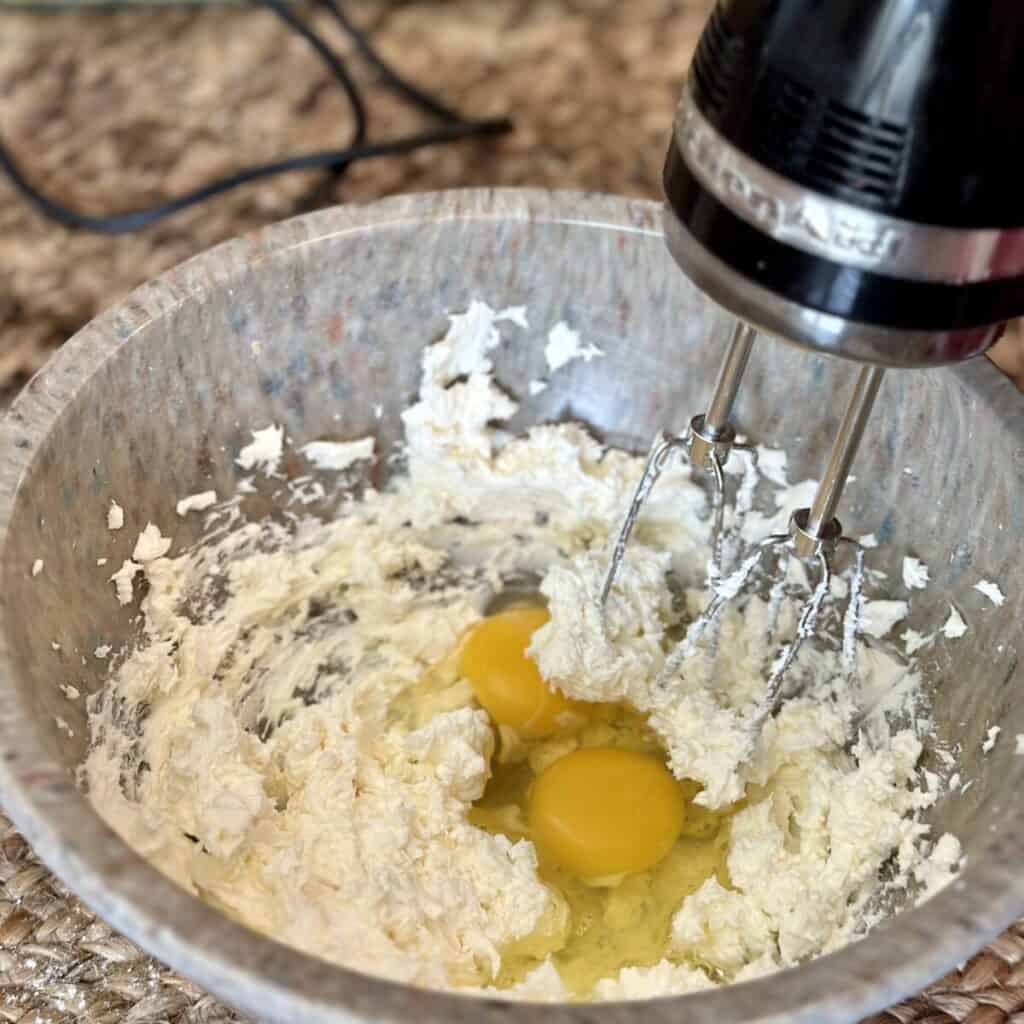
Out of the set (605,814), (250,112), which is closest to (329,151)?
(250,112)

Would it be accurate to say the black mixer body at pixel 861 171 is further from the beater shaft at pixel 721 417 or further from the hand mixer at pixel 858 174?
the beater shaft at pixel 721 417

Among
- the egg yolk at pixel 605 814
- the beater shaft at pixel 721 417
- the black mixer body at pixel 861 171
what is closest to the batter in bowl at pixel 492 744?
the egg yolk at pixel 605 814

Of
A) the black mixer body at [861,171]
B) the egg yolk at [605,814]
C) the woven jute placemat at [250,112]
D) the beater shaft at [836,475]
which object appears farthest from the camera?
the woven jute placemat at [250,112]

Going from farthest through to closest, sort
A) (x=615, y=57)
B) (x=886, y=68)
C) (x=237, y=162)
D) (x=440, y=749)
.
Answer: (x=615, y=57) → (x=237, y=162) → (x=440, y=749) → (x=886, y=68)

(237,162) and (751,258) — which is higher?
(751,258)

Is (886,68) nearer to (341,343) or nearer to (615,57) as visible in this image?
(341,343)

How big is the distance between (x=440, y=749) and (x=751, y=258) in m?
0.43

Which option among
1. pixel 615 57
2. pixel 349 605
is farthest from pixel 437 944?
pixel 615 57

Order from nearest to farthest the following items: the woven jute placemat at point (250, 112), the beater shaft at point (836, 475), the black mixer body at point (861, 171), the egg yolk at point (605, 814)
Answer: the black mixer body at point (861, 171)
the beater shaft at point (836, 475)
the egg yolk at point (605, 814)
the woven jute placemat at point (250, 112)

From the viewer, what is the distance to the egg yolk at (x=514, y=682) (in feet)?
2.92

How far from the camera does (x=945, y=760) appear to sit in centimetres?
76

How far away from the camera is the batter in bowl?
737mm

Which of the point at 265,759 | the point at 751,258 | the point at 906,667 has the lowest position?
the point at 265,759

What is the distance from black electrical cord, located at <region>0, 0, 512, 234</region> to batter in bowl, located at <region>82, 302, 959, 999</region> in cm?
40
